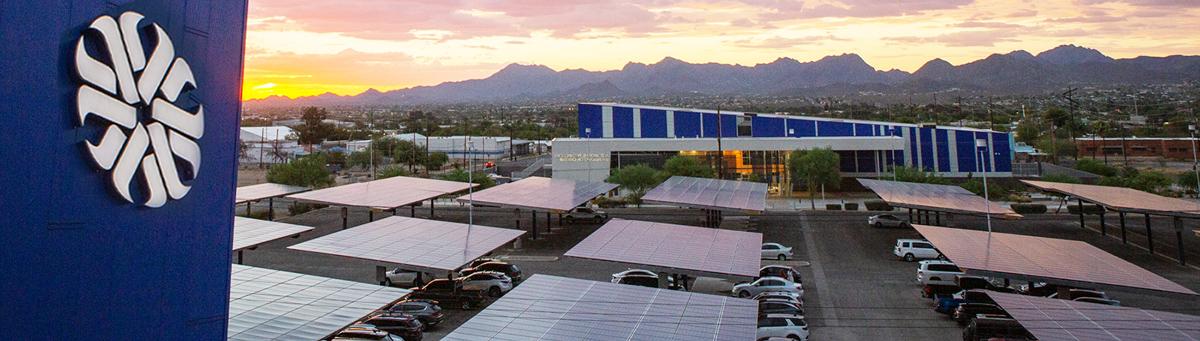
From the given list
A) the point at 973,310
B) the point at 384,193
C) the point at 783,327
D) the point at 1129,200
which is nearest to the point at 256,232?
the point at 384,193

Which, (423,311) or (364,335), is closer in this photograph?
(364,335)

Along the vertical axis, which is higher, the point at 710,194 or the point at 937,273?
→ the point at 710,194

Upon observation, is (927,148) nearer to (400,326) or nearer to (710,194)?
(710,194)

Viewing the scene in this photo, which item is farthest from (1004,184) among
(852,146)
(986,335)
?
(986,335)

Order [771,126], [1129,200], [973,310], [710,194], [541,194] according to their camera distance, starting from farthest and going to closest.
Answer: [771,126] < [710,194] < [541,194] < [1129,200] < [973,310]

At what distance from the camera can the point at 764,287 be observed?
16.2 metres

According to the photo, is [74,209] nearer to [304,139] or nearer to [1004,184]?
[1004,184]

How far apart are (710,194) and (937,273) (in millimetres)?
10720

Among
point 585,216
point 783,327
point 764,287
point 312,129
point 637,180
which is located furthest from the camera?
point 312,129

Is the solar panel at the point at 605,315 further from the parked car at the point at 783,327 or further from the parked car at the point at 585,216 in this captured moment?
the parked car at the point at 585,216

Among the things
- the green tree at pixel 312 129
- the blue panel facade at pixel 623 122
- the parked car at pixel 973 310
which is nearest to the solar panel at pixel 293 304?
the parked car at pixel 973 310

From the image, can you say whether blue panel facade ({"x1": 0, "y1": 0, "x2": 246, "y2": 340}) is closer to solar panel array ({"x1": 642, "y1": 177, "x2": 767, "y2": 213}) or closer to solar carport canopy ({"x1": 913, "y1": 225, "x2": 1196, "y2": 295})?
solar carport canopy ({"x1": 913, "y1": 225, "x2": 1196, "y2": 295})

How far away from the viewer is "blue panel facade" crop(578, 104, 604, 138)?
4550 centimetres

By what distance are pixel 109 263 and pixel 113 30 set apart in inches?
76.1
